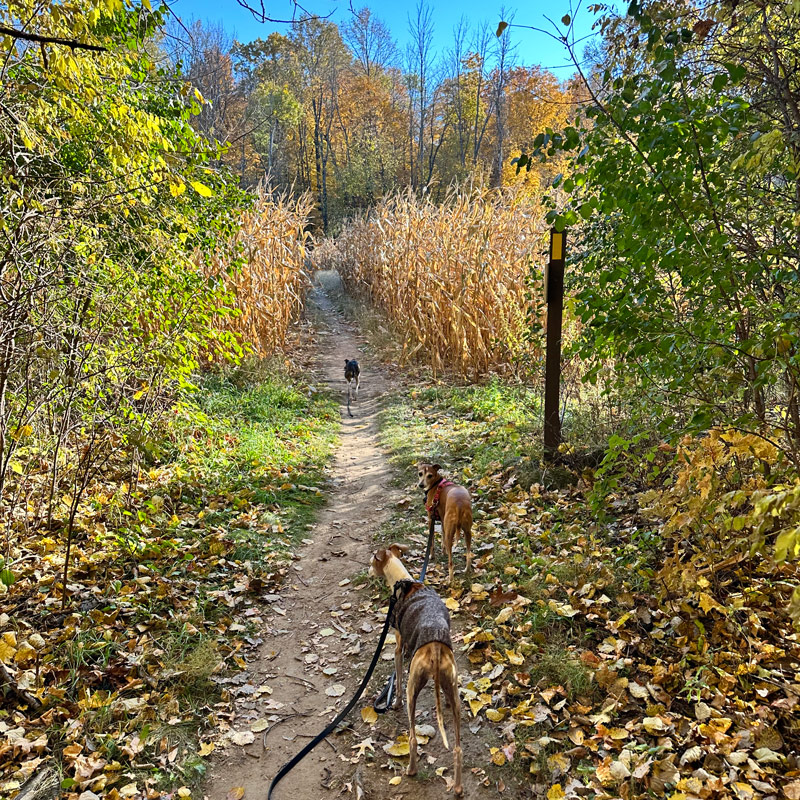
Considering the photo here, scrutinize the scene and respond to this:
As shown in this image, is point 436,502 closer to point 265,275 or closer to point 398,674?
point 398,674

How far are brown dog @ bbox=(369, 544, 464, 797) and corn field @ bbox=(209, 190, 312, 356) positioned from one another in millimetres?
7568

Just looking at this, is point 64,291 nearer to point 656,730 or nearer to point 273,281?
point 656,730

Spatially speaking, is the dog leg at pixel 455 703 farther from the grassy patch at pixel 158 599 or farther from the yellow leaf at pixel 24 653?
the yellow leaf at pixel 24 653

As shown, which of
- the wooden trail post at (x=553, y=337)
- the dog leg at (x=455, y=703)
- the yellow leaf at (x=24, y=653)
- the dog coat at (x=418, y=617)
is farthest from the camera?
the wooden trail post at (x=553, y=337)

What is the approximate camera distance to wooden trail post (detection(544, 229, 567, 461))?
5.34 metres

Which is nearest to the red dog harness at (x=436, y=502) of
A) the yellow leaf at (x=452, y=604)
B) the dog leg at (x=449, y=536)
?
the dog leg at (x=449, y=536)

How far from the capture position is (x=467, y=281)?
29.2 feet

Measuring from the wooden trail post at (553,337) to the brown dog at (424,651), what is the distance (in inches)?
124

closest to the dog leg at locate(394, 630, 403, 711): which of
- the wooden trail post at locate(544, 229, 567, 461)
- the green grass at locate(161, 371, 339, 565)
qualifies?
the green grass at locate(161, 371, 339, 565)

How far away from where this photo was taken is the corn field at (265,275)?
9773mm

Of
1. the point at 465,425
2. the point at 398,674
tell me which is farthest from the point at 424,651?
the point at 465,425

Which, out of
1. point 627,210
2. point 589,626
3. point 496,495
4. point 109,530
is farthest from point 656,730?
point 109,530

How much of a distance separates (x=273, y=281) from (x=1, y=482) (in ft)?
26.4

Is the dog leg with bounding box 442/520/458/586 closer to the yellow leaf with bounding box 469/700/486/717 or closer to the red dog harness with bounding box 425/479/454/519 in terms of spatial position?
the red dog harness with bounding box 425/479/454/519
